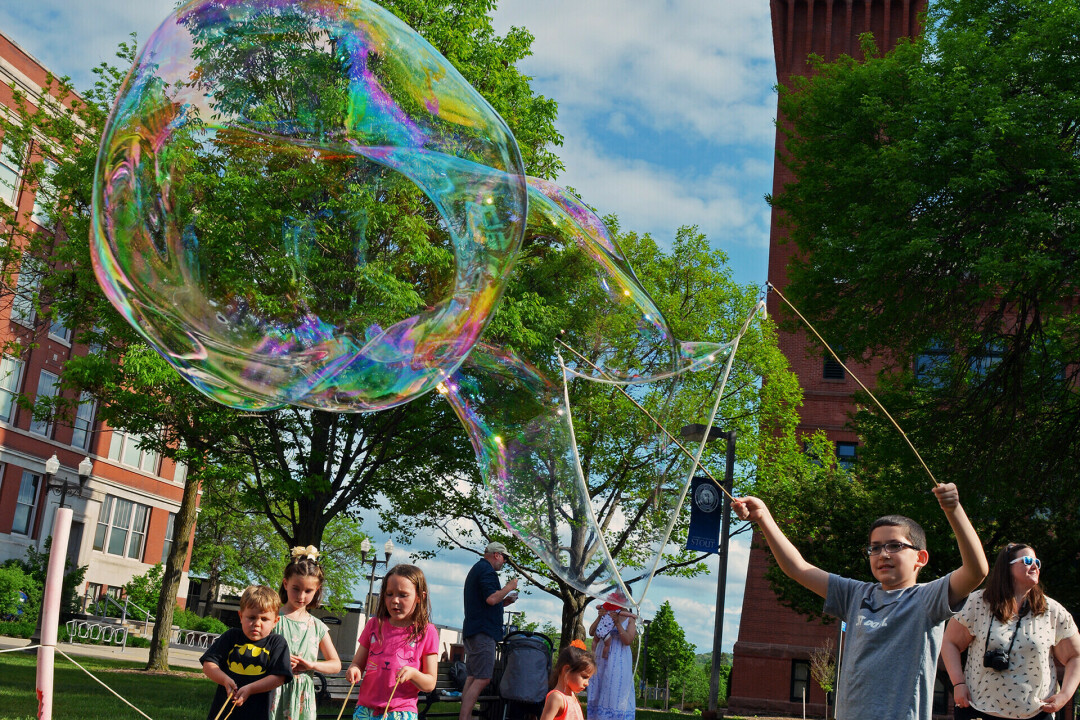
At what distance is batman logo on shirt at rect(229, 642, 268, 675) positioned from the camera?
5367 millimetres

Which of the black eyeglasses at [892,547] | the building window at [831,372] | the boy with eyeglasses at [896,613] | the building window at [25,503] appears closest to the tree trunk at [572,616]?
the building window at [831,372]

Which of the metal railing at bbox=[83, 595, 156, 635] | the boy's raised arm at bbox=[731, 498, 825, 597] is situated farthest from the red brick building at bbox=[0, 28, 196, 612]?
the boy's raised arm at bbox=[731, 498, 825, 597]

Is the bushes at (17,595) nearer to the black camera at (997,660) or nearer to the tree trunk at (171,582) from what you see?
the tree trunk at (171,582)

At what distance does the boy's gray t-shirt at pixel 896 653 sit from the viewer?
364cm

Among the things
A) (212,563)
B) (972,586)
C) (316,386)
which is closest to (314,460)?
(316,386)

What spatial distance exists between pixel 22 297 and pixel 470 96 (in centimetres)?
1807

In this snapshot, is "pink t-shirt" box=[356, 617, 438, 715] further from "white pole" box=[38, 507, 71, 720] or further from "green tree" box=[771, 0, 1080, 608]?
"green tree" box=[771, 0, 1080, 608]

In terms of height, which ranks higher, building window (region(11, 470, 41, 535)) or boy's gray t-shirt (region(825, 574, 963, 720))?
building window (region(11, 470, 41, 535))

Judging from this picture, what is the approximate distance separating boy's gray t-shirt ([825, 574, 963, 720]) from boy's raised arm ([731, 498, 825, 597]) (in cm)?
24

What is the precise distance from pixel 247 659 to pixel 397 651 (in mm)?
841

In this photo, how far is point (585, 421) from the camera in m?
11.2

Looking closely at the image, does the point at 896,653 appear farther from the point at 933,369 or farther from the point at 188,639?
the point at 188,639

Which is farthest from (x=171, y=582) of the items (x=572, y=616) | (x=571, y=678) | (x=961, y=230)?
(x=961, y=230)

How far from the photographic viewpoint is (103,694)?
1188 centimetres
